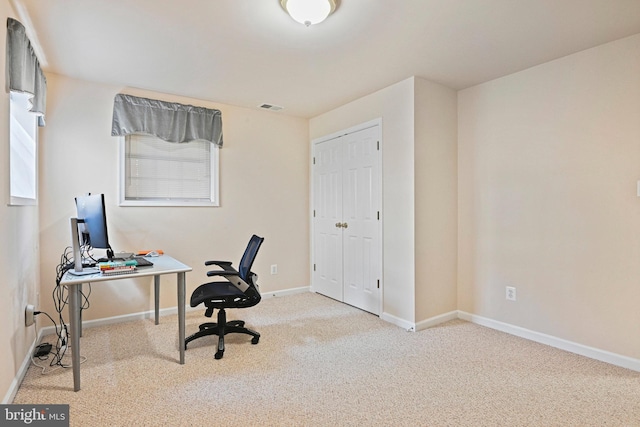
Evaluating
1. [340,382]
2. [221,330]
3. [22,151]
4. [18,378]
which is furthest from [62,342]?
[340,382]

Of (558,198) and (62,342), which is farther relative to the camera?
(558,198)

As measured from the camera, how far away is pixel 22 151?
2.53 m

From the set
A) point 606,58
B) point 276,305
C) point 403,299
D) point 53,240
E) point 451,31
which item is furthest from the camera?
point 276,305

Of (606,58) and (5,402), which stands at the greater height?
(606,58)

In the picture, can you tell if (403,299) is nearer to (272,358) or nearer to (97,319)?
(272,358)

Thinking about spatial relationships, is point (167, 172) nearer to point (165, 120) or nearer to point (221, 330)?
point (165, 120)

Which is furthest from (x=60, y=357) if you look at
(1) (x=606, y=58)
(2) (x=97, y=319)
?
(1) (x=606, y=58)

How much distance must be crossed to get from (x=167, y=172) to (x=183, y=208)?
0.44 meters

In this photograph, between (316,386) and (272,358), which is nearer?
(316,386)

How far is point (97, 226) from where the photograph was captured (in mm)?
2475

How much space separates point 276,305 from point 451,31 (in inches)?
128

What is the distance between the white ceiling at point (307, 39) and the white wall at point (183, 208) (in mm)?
436

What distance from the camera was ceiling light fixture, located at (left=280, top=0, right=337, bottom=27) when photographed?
192cm

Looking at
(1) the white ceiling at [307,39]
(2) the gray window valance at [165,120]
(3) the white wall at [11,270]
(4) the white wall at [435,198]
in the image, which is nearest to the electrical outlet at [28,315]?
(3) the white wall at [11,270]
